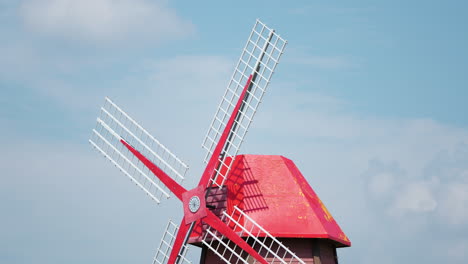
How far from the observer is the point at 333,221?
914 inches

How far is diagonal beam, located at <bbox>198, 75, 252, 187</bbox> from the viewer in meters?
21.4

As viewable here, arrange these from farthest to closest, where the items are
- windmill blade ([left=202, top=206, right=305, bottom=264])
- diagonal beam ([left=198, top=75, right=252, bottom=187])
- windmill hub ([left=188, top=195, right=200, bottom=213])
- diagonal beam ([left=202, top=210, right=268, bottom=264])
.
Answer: diagonal beam ([left=198, top=75, right=252, bottom=187]) → windmill hub ([left=188, top=195, right=200, bottom=213]) → windmill blade ([left=202, top=206, right=305, bottom=264]) → diagonal beam ([left=202, top=210, right=268, bottom=264])

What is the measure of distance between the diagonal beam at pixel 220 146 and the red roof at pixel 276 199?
81 centimetres

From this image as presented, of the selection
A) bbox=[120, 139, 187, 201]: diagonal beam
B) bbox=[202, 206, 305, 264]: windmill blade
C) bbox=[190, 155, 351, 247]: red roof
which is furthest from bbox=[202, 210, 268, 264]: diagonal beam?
bbox=[120, 139, 187, 201]: diagonal beam

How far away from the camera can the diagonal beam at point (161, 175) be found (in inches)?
852


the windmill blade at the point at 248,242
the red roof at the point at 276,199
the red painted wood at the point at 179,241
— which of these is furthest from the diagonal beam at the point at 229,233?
the red roof at the point at 276,199

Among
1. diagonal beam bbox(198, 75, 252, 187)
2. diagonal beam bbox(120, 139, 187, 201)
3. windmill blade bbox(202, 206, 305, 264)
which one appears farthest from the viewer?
diagonal beam bbox(120, 139, 187, 201)

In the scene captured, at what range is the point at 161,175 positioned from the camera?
2195cm

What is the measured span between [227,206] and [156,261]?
7.56ft

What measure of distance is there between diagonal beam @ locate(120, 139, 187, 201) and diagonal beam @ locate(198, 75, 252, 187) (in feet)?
1.92

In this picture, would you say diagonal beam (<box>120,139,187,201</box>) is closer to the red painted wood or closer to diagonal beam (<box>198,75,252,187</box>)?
diagonal beam (<box>198,75,252,187</box>)

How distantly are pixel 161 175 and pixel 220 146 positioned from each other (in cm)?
170

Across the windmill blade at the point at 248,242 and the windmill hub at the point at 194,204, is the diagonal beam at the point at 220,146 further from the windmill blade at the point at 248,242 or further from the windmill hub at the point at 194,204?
the windmill blade at the point at 248,242

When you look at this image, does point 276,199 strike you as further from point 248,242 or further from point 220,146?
point 220,146
